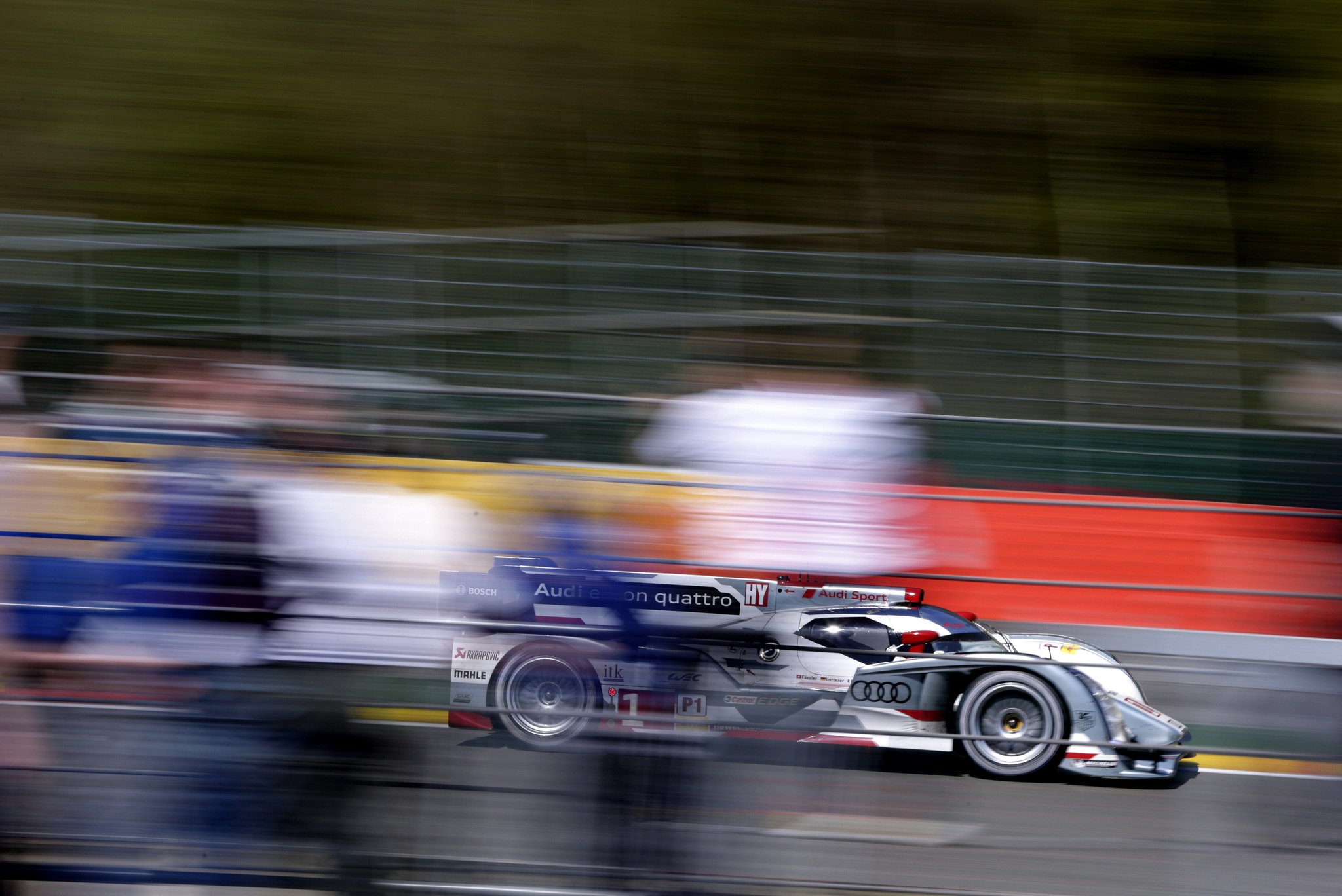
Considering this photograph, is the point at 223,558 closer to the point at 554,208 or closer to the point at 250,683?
the point at 250,683

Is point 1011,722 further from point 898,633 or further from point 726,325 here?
point 726,325

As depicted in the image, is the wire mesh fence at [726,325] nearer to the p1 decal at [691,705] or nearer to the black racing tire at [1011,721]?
the black racing tire at [1011,721]

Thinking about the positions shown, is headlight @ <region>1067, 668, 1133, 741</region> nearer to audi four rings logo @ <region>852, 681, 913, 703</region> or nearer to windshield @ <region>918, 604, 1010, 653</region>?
audi four rings logo @ <region>852, 681, 913, 703</region>

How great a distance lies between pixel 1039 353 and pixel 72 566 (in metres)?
4.36

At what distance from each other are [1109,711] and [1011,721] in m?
0.50

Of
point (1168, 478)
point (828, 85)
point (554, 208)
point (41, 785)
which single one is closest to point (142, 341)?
point (41, 785)

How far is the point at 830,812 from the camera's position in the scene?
2180 millimetres

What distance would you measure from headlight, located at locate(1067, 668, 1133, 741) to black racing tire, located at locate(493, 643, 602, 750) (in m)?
0.92

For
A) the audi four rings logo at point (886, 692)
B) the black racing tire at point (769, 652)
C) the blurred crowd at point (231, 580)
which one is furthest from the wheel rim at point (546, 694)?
the audi four rings logo at point (886, 692)

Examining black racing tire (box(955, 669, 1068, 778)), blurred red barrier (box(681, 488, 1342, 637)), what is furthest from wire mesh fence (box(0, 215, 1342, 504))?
black racing tire (box(955, 669, 1068, 778))

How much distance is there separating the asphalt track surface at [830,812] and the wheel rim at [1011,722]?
0.06m

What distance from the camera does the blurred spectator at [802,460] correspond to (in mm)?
3357

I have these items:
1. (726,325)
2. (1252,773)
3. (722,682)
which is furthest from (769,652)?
(726,325)

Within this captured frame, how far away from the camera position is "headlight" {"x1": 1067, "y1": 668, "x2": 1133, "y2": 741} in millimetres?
2418
